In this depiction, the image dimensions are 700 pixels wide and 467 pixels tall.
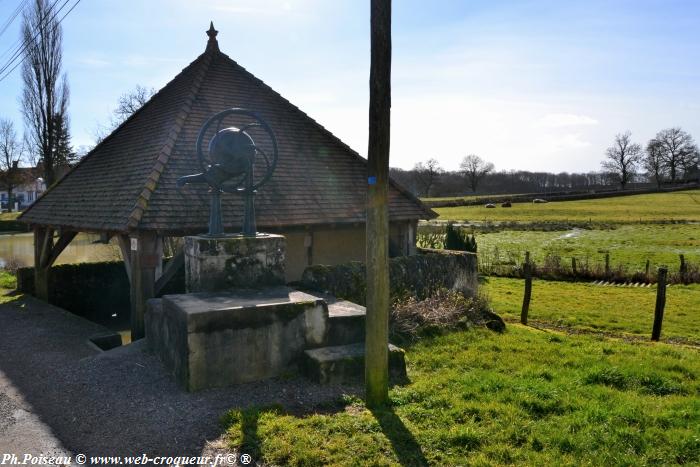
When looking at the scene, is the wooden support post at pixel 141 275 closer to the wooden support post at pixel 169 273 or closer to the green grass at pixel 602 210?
the wooden support post at pixel 169 273

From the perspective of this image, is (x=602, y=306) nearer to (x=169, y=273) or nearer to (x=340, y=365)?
(x=340, y=365)

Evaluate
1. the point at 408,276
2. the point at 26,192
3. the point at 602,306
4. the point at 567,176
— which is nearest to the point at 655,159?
the point at 567,176

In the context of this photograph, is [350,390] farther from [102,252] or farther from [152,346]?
[102,252]

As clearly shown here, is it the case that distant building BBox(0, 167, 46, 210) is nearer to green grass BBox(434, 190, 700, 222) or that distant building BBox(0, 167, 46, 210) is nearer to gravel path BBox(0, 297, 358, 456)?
green grass BBox(434, 190, 700, 222)

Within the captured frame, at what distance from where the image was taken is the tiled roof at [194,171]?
10109mm

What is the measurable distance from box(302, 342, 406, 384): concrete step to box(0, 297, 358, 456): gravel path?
0.17 metres

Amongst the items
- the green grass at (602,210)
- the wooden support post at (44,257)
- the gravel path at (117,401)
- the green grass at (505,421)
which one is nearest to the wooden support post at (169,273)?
the gravel path at (117,401)

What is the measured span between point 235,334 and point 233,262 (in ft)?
5.09

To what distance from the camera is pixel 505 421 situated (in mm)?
4914

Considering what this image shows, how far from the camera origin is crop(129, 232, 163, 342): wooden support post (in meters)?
9.41

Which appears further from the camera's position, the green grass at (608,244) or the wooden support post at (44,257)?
the green grass at (608,244)

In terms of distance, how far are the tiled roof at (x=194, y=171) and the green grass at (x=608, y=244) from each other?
13.0 meters

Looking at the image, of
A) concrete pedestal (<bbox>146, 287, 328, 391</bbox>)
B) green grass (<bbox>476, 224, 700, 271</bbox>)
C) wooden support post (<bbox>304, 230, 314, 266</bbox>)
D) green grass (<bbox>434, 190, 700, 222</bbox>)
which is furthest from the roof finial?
green grass (<bbox>434, 190, 700, 222</bbox>)

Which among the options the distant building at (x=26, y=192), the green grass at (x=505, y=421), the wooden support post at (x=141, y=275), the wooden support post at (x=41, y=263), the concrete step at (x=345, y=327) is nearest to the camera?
the green grass at (x=505, y=421)
